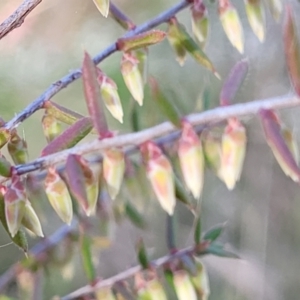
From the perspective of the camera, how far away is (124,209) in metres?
0.44

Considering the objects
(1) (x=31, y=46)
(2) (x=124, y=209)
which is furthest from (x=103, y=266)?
(1) (x=31, y=46)

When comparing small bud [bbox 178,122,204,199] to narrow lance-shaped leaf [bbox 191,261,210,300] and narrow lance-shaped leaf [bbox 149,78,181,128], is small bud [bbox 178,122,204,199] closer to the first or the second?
narrow lance-shaped leaf [bbox 149,78,181,128]

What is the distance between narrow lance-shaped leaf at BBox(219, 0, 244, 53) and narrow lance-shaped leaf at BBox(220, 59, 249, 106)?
0.02 meters

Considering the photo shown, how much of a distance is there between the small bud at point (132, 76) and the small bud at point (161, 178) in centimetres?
7

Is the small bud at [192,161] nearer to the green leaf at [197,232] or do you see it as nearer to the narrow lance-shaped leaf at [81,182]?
the narrow lance-shaped leaf at [81,182]

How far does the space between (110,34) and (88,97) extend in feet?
3.24

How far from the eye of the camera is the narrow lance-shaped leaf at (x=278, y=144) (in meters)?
0.22

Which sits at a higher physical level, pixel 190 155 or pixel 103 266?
pixel 190 155

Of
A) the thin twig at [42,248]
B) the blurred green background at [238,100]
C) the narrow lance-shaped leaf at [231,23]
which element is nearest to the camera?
the narrow lance-shaped leaf at [231,23]

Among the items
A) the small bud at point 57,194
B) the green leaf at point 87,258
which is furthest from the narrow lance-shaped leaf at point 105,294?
the small bud at point 57,194

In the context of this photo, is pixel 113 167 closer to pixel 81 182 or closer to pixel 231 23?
pixel 81 182

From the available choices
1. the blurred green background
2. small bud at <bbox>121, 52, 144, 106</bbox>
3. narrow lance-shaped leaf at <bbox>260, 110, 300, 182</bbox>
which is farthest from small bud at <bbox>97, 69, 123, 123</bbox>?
the blurred green background

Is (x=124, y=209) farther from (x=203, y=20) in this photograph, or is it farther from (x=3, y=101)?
(x=3, y=101)

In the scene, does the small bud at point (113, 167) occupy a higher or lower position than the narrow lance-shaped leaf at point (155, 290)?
higher
